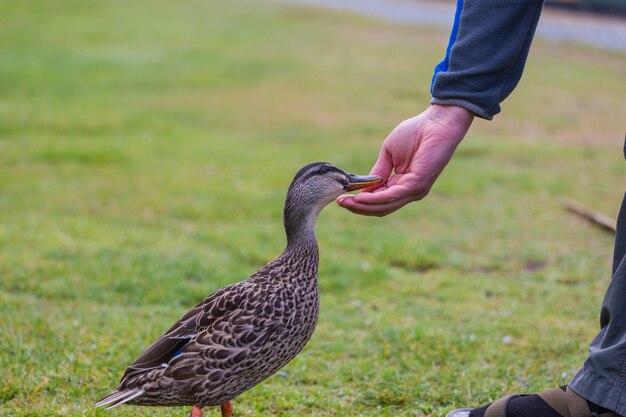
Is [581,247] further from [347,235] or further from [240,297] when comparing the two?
[240,297]

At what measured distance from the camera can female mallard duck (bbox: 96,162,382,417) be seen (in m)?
3.62

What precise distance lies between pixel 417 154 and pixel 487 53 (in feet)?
1.51

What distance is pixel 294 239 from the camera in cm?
395

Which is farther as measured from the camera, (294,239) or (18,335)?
(18,335)

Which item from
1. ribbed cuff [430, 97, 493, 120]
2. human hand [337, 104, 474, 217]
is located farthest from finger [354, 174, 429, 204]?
ribbed cuff [430, 97, 493, 120]

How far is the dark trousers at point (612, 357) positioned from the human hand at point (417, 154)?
708 millimetres

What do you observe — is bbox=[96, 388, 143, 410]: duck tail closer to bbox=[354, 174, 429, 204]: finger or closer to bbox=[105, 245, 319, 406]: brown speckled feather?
bbox=[105, 245, 319, 406]: brown speckled feather

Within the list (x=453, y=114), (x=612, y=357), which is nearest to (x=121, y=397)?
(x=453, y=114)

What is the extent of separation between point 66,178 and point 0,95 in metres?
5.67

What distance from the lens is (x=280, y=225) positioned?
8.24 metres

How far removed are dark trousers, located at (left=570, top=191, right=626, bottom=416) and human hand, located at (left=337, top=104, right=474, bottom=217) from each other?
708 millimetres

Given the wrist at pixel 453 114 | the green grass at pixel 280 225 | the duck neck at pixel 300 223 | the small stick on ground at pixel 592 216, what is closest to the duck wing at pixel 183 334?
the duck neck at pixel 300 223

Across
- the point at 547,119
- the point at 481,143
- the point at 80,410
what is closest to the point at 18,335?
the point at 80,410

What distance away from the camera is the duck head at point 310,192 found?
3947 mm
